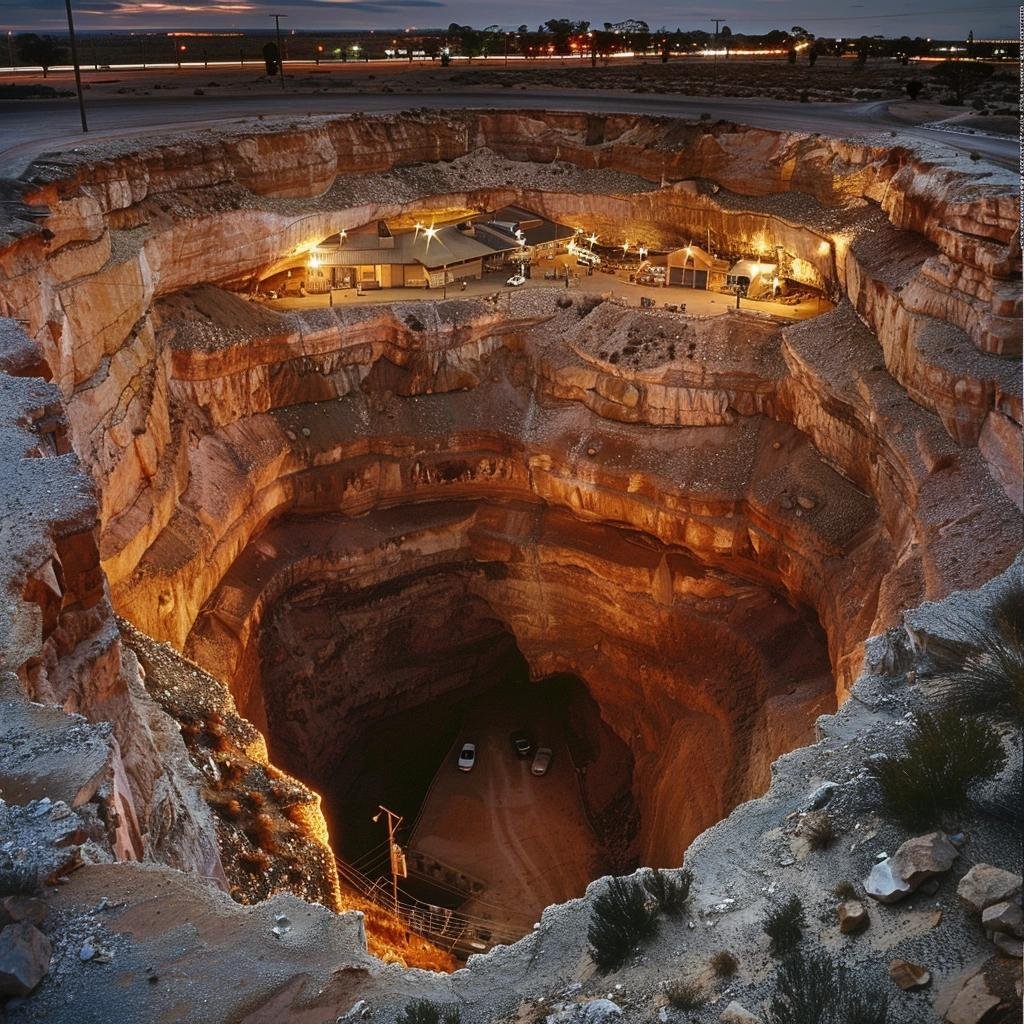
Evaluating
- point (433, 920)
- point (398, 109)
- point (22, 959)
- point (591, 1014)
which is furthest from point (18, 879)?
point (398, 109)

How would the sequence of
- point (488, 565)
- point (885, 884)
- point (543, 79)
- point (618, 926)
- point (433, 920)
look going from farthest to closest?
1. point (543, 79)
2. point (488, 565)
3. point (433, 920)
4. point (618, 926)
5. point (885, 884)

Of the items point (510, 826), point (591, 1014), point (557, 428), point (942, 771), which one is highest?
point (942, 771)

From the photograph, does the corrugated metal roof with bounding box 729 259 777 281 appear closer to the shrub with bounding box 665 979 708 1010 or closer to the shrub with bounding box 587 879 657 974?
the shrub with bounding box 587 879 657 974

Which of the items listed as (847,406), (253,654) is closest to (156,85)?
(253,654)

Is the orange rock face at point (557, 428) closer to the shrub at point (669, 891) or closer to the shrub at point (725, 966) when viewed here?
the shrub at point (669, 891)

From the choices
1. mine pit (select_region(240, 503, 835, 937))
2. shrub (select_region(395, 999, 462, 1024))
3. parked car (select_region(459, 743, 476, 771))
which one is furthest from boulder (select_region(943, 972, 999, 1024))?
parked car (select_region(459, 743, 476, 771))

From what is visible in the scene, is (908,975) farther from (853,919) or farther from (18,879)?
(18,879)
